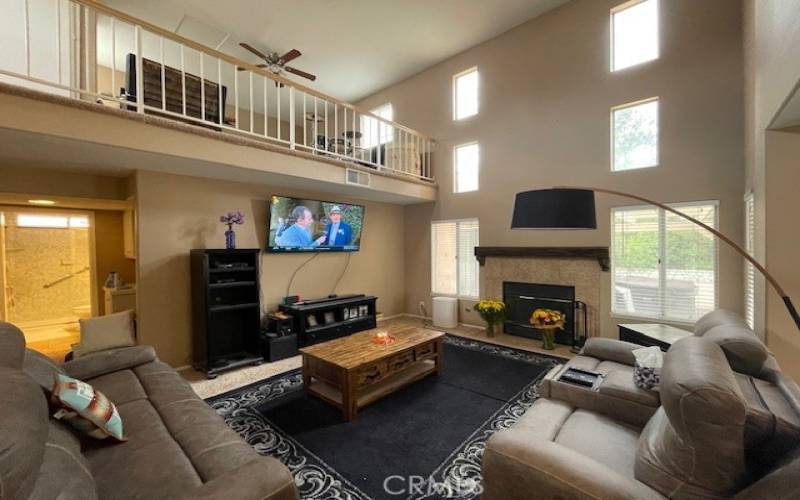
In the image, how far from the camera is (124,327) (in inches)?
131

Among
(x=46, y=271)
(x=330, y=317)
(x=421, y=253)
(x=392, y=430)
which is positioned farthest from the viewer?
(x=421, y=253)

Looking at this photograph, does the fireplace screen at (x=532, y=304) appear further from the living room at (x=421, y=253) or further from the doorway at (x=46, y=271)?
the doorway at (x=46, y=271)

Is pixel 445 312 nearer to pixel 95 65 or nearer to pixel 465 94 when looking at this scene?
pixel 465 94

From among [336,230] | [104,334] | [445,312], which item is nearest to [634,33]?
[445,312]

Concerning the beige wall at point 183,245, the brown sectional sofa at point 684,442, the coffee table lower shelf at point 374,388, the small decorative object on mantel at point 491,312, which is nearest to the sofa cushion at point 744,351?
the brown sectional sofa at point 684,442

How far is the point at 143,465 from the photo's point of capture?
58.0 inches

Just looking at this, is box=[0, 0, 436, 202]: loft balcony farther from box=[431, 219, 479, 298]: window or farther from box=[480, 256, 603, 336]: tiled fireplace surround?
box=[480, 256, 603, 336]: tiled fireplace surround

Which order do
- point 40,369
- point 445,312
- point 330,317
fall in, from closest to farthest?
1. point 40,369
2. point 330,317
3. point 445,312

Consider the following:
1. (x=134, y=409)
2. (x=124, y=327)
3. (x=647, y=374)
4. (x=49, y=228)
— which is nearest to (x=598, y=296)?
(x=647, y=374)

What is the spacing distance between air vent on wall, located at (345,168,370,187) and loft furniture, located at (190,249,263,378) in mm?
1527

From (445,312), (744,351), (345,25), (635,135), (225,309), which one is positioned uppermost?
(345,25)

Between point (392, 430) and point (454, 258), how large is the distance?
3.82 meters

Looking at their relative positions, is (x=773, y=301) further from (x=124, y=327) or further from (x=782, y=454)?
(x=124, y=327)

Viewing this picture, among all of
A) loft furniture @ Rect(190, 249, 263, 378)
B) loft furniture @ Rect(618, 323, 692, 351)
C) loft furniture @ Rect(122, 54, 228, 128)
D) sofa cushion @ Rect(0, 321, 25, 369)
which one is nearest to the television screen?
loft furniture @ Rect(190, 249, 263, 378)
